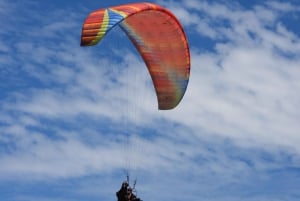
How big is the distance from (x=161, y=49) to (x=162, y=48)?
0.33 ft

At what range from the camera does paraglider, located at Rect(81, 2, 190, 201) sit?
47.2 m

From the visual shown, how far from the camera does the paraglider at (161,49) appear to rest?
1858 inches

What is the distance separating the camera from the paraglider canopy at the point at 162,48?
157ft

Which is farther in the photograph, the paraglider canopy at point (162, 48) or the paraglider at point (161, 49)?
the paraglider canopy at point (162, 48)

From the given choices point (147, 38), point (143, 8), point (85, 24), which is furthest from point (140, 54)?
point (85, 24)

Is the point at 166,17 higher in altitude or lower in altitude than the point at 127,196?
higher

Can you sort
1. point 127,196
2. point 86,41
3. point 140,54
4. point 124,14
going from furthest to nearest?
point 140,54 → point 127,196 → point 124,14 → point 86,41

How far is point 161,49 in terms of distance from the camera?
163 feet

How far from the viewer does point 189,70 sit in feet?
163

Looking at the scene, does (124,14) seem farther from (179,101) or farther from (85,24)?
(179,101)

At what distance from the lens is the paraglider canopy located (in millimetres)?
47781

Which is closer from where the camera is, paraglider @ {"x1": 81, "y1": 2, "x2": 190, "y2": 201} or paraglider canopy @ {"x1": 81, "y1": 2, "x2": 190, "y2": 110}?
paraglider @ {"x1": 81, "y1": 2, "x2": 190, "y2": 201}

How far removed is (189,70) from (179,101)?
2375 millimetres

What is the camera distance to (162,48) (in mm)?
49656
